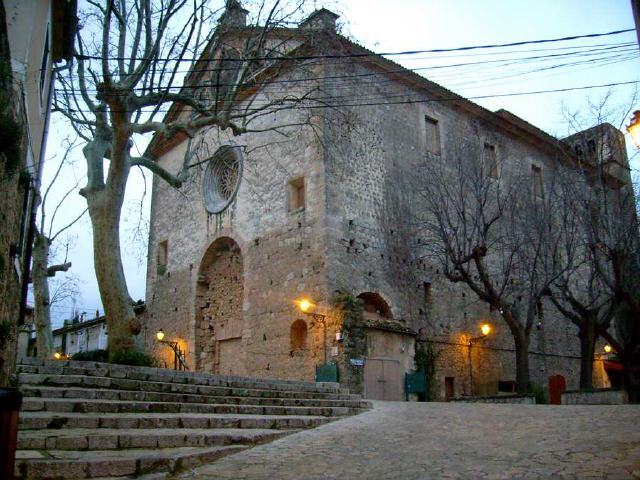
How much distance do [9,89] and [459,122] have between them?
1800 centimetres

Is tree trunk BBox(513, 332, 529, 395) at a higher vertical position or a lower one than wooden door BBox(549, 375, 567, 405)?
higher

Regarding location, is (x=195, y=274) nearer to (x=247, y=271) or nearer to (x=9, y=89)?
(x=247, y=271)

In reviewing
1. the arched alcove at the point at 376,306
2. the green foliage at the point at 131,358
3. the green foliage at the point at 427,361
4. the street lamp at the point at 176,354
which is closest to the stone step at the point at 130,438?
the green foliage at the point at 131,358

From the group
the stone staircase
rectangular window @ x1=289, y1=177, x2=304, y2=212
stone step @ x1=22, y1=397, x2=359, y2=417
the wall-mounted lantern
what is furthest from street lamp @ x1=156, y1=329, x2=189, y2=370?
stone step @ x1=22, y1=397, x2=359, y2=417

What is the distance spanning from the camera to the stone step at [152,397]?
6.97 meters

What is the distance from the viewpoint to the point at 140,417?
6691 mm

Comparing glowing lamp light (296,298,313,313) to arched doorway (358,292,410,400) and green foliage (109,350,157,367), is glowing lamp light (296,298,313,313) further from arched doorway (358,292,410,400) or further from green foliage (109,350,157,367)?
green foliage (109,350,157,367)

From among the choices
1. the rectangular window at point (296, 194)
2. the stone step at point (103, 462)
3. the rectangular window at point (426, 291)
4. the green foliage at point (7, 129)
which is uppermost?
the rectangular window at point (296, 194)

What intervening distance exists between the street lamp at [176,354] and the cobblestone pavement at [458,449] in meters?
Answer: 13.1

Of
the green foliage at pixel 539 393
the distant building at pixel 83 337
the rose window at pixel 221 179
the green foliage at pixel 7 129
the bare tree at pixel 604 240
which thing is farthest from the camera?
the distant building at pixel 83 337

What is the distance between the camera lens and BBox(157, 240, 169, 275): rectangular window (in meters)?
24.5

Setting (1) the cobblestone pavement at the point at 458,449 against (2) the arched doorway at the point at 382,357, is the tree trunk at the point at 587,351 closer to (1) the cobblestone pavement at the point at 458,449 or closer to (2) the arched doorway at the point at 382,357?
(2) the arched doorway at the point at 382,357

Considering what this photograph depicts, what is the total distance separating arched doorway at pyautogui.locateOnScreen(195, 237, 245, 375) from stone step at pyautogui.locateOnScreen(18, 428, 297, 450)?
12.9m

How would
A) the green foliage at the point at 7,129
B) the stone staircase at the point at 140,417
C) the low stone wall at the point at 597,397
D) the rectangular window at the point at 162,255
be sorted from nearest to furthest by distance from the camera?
1. the stone staircase at the point at 140,417
2. the green foliage at the point at 7,129
3. the low stone wall at the point at 597,397
4. the rectangular window at the point at 162,255
